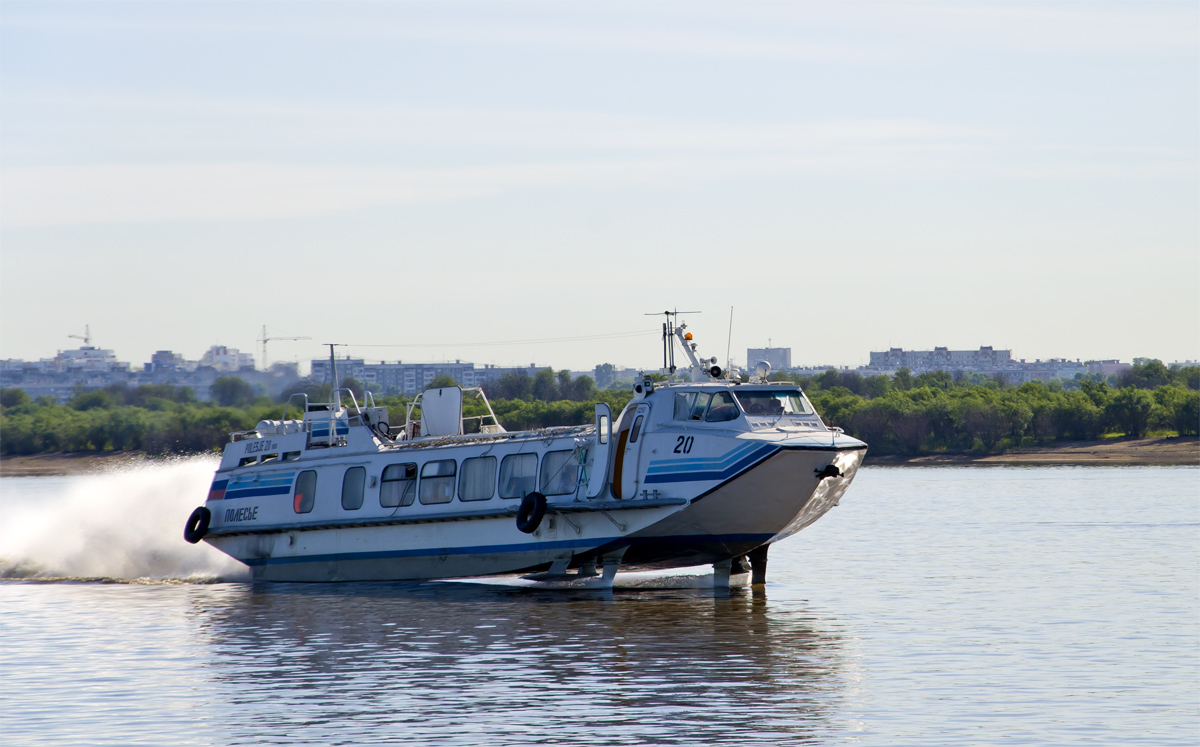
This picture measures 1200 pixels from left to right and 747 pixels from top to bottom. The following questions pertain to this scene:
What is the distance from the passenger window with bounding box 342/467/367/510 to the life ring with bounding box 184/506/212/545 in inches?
166

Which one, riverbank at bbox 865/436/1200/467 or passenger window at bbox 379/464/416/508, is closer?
passenger window at bbox 379/464/416/508

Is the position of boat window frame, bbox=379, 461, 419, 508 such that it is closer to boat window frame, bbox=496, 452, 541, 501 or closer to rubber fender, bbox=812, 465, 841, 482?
boat window frame, bbox=496, 452, 541, 501

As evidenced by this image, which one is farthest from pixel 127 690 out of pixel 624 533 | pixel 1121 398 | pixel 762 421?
pixel 1121 398

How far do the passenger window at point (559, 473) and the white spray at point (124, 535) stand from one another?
373 inches

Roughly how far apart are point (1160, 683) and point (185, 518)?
26.1 m

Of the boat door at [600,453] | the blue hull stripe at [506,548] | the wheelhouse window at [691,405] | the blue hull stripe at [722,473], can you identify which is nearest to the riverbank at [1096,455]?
the blue hull stripe at [506,548]

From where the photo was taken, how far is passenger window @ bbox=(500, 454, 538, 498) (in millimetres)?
29938

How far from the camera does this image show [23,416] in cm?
11512

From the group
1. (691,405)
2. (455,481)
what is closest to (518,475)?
(455,481)

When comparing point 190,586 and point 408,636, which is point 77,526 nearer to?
point 190,586

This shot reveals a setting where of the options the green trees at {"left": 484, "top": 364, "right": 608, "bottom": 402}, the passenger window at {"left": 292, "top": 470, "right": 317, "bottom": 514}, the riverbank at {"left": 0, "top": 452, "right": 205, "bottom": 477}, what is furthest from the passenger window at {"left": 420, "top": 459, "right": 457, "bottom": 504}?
the green trees at {"left": 484, "top": 364, "right": 608, "bottom": 402}

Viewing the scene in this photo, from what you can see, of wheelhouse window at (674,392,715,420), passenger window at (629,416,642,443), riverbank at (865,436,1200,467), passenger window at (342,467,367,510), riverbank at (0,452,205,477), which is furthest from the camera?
riverbank at (0,452,205,477)

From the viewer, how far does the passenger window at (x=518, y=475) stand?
98.2 feet

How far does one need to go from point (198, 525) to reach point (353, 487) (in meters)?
4.72
